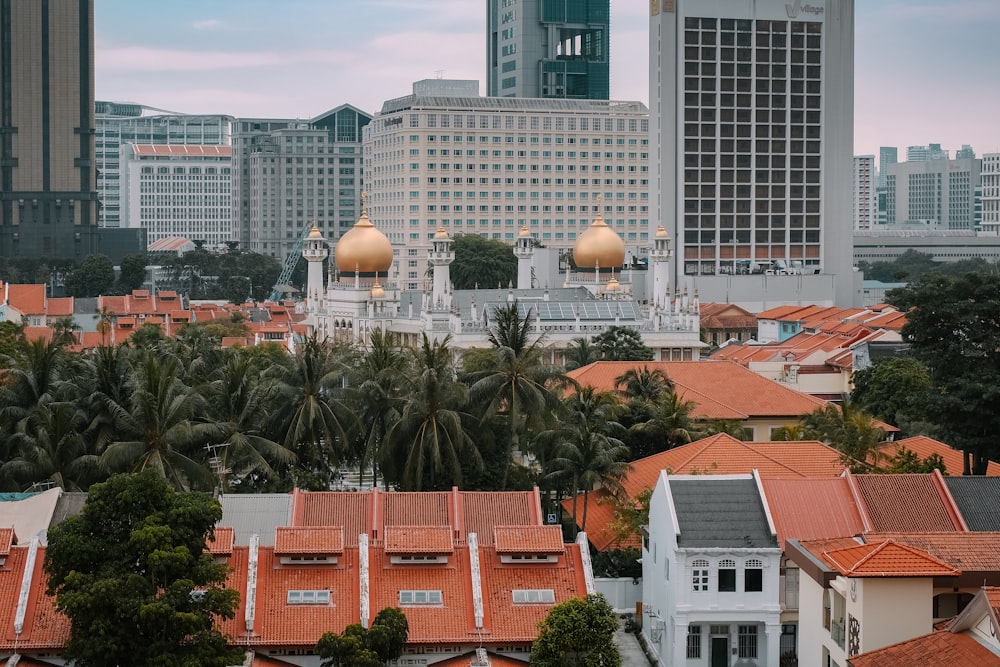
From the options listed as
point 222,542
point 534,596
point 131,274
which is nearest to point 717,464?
point 534,596

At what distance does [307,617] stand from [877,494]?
543 inches

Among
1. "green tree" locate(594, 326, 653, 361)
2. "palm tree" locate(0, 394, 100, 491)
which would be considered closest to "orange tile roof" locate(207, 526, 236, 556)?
"palm tree" locate(0, 394, 100, 491)

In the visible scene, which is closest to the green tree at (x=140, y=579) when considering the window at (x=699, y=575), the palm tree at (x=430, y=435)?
the window at (x=699, y=575)

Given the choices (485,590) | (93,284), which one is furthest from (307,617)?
(93,284)

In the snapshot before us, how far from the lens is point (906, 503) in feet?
132

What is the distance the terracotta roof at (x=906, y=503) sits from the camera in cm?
3956

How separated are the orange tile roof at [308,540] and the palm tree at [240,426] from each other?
928 centimetres

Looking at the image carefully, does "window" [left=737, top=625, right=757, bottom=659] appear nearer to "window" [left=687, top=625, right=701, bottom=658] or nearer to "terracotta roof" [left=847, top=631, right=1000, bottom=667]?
"window" [left=687, top=625, right=701, bottom=658]

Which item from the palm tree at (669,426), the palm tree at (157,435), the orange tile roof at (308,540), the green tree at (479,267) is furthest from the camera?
the green tree at (479,267)

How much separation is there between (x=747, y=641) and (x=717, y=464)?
948 cm

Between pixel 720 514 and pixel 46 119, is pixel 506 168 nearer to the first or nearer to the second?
pixel 46 119

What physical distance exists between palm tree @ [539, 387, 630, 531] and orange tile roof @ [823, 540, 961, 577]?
14971 millimetres

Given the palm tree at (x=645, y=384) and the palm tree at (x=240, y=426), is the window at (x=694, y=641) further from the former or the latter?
the palm tree at (x=645, y=384)

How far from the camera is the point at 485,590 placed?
37.7 m
